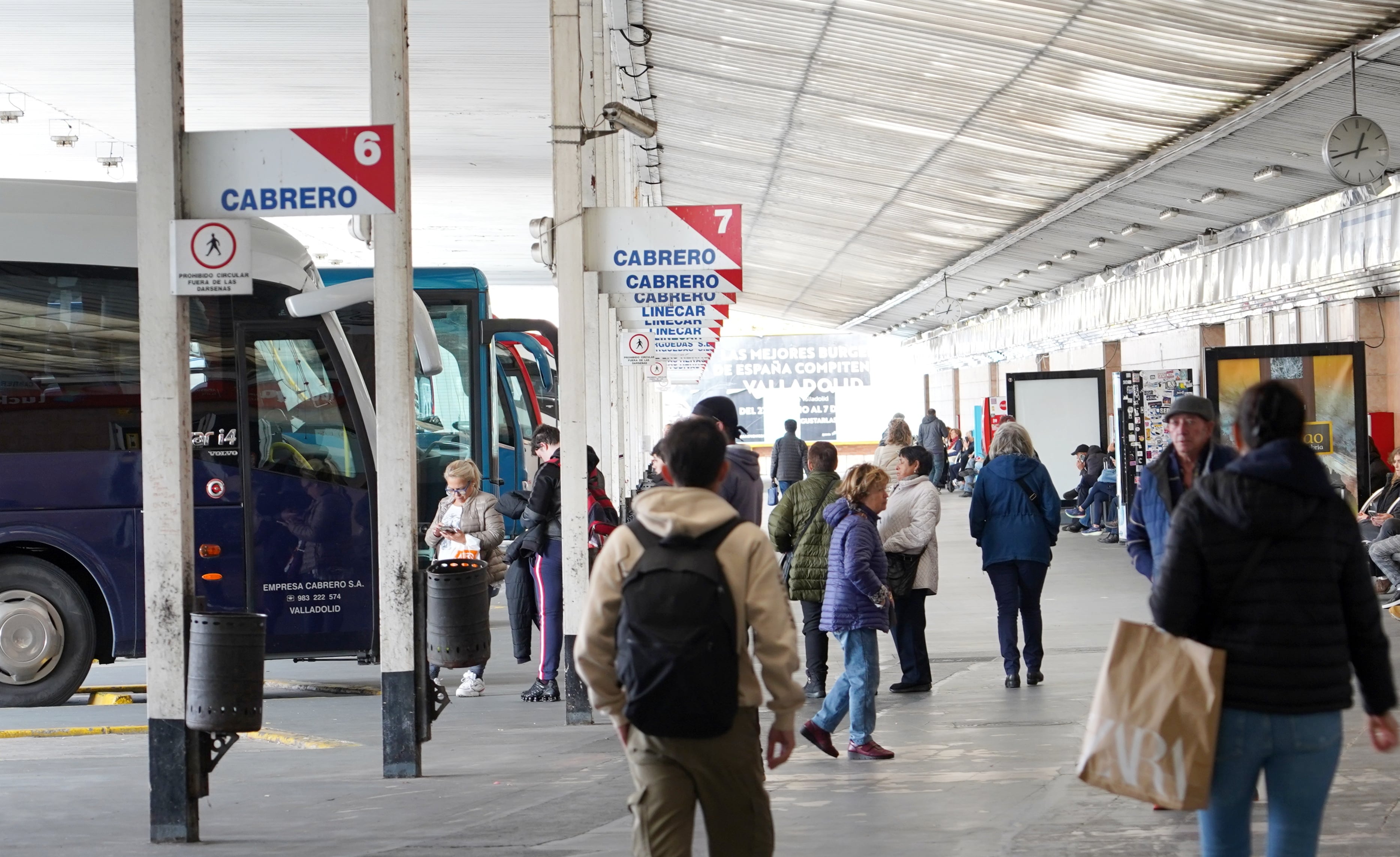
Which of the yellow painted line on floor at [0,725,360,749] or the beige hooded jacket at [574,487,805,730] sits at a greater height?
the beige hooded jacket at [574,487,805,730]

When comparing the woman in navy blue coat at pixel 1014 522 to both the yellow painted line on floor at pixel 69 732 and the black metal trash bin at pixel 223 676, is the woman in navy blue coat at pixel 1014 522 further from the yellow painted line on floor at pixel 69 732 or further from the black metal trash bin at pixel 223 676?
the yellow painted line on floor at pixel 69 732

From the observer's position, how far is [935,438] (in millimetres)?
32188

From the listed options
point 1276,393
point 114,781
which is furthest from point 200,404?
point 1276,393

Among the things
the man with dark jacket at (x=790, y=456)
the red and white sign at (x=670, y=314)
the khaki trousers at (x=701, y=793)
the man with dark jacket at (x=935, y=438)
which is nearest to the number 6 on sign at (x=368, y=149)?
the khaki trousers at (x=701, y=793)

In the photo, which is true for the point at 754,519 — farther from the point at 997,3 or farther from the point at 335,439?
the point at 997,3

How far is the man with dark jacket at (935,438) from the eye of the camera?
106ft

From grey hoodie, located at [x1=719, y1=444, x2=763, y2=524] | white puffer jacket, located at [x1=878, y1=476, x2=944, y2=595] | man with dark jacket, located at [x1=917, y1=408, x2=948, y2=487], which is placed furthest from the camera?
man with dark jacket, located at [x1=917, y1=408, x2=948, y2=487]

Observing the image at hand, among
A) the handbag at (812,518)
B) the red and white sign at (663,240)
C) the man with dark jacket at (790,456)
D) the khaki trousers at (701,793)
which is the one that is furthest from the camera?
the man with dark jacket at (790,456)

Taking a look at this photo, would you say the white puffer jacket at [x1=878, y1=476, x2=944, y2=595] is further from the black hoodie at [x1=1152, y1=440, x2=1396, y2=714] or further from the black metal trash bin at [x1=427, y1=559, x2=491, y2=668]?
the black hoodie at [x1=1152, y1=440, x2=1396, y2=714]

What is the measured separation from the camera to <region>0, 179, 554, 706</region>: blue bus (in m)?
10.2

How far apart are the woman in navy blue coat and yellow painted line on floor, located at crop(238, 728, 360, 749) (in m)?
4.02

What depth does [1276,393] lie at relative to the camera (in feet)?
12.5

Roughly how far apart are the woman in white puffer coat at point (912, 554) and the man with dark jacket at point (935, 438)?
22.0 meters

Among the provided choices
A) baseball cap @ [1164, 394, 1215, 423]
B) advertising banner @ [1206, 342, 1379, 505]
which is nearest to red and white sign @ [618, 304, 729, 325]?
advertising banner @ [1206, 342, 1379, 505]
